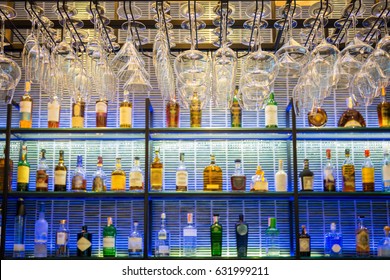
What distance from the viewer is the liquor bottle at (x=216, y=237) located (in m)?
3.32

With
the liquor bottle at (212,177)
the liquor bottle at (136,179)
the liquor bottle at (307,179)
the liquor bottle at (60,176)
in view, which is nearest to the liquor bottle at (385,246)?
the liquor bottle at (307,179)

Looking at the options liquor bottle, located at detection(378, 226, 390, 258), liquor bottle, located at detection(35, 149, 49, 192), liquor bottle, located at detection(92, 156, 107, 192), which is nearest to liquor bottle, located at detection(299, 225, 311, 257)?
liquor bottle, located at detection(378, 226, 390, 258)

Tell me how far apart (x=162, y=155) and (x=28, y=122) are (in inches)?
34.7

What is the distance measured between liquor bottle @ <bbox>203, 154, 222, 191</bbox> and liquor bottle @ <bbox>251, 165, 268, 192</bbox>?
0.22 metres

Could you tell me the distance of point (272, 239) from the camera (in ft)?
11.3

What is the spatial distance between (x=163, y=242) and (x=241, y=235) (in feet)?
1.60

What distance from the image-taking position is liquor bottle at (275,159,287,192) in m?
3.34

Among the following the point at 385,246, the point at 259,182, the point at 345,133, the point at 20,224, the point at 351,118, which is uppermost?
the point at 351,118

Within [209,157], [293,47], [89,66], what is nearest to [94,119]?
[209,157]

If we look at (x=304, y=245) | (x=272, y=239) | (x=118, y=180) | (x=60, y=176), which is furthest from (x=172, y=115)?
(x=304, y=245)

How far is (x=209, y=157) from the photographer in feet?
12.0

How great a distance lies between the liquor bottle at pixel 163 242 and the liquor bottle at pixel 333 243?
3.26 feet

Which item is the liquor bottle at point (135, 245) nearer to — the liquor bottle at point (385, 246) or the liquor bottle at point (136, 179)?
the liquor bottle at point (136, 179)

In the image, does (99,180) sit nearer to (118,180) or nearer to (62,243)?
(118,180)
